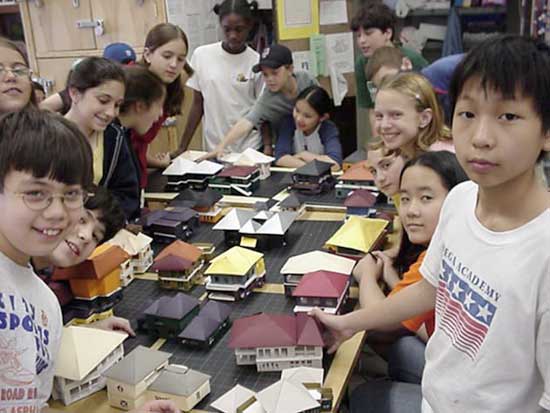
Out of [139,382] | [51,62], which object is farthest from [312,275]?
[51,62]

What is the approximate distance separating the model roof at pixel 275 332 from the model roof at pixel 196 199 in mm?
867

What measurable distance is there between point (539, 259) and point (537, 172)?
17cm

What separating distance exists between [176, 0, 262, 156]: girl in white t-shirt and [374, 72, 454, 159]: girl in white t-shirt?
5.07 ft

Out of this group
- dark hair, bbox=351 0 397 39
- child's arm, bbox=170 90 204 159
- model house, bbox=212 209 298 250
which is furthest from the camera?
child's arm, bbox=170 90 204 159

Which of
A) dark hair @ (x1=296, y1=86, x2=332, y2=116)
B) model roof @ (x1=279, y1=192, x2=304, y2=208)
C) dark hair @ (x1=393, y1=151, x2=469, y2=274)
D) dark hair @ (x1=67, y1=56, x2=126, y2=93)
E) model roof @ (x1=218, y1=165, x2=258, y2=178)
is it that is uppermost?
dark hair @ (x1=67, y1=56, x2=126, y2=93)

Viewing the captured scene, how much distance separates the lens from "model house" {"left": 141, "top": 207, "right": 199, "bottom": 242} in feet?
6.70

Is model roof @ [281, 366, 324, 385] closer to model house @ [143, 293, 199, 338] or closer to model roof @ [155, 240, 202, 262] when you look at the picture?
model house @ [143, 293, 199, 338]

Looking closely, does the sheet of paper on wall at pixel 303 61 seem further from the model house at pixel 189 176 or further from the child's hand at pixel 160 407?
the child's hand at pixel 160 407

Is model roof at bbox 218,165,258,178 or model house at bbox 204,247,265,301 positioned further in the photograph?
model roof at bbox 218,165,258,178

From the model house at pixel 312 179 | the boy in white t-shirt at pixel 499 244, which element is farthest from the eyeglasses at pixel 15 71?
the boy in white t-shirt at pixel 499 244

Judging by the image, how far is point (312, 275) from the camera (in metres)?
1.61

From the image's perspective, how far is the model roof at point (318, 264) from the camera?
65.7 inches

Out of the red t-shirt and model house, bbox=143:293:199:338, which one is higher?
the red t-shirt

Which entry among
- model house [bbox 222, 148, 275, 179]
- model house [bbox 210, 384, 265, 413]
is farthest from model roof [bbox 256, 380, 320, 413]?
model house [bbox 222, 148, 275, 179]
